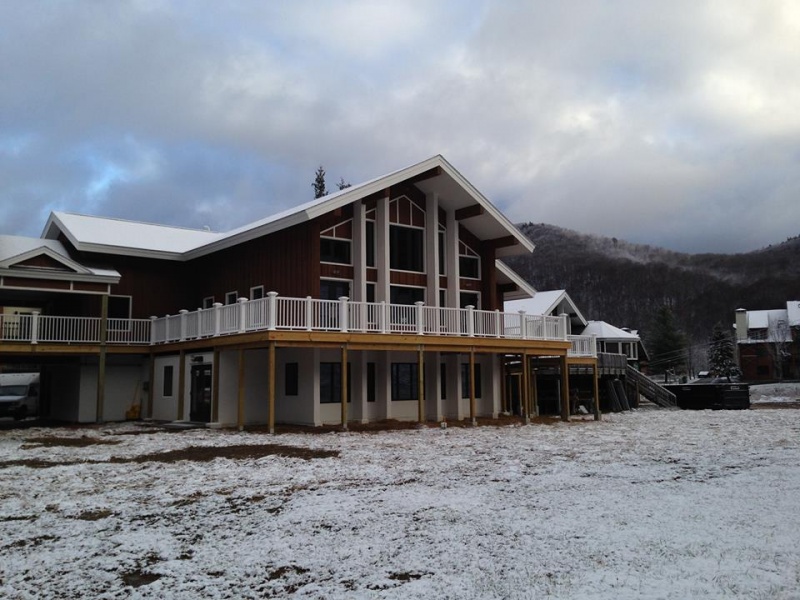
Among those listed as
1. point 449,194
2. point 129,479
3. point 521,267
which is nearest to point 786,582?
point 129,479

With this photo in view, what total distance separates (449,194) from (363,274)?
15.3 ft

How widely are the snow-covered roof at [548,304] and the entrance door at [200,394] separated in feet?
70.3

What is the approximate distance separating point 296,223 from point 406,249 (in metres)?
4.81

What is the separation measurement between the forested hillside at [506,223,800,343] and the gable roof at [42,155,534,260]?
118m

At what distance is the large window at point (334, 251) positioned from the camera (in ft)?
74.4

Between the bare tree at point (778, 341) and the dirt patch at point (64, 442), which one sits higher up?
the bare tree at point (778, 341)

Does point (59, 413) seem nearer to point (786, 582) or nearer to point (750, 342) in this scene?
point (786, 582)

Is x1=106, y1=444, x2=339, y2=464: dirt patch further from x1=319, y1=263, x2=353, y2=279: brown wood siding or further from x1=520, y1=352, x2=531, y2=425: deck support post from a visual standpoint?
→ x1=520, y1=352, x2=531, y2=425: deck support post

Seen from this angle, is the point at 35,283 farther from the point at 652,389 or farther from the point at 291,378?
the point at 652,389

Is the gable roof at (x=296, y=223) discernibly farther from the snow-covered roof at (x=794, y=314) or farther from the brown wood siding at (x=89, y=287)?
the snow-covered roof at (x=794, y=314)

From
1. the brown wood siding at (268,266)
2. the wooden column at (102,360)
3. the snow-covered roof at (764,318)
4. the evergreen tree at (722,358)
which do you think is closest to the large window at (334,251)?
the brown wood siding at (268,266)

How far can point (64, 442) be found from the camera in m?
17.0

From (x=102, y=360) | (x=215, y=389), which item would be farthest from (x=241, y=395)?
(x=102, y=360)

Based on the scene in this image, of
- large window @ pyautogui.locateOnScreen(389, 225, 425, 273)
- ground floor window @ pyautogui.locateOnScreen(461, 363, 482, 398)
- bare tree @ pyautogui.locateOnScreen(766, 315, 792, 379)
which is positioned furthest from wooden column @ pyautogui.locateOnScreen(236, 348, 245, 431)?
bare tree @ pyautogui.locateOnScreen(766, 315, 792, 379)
